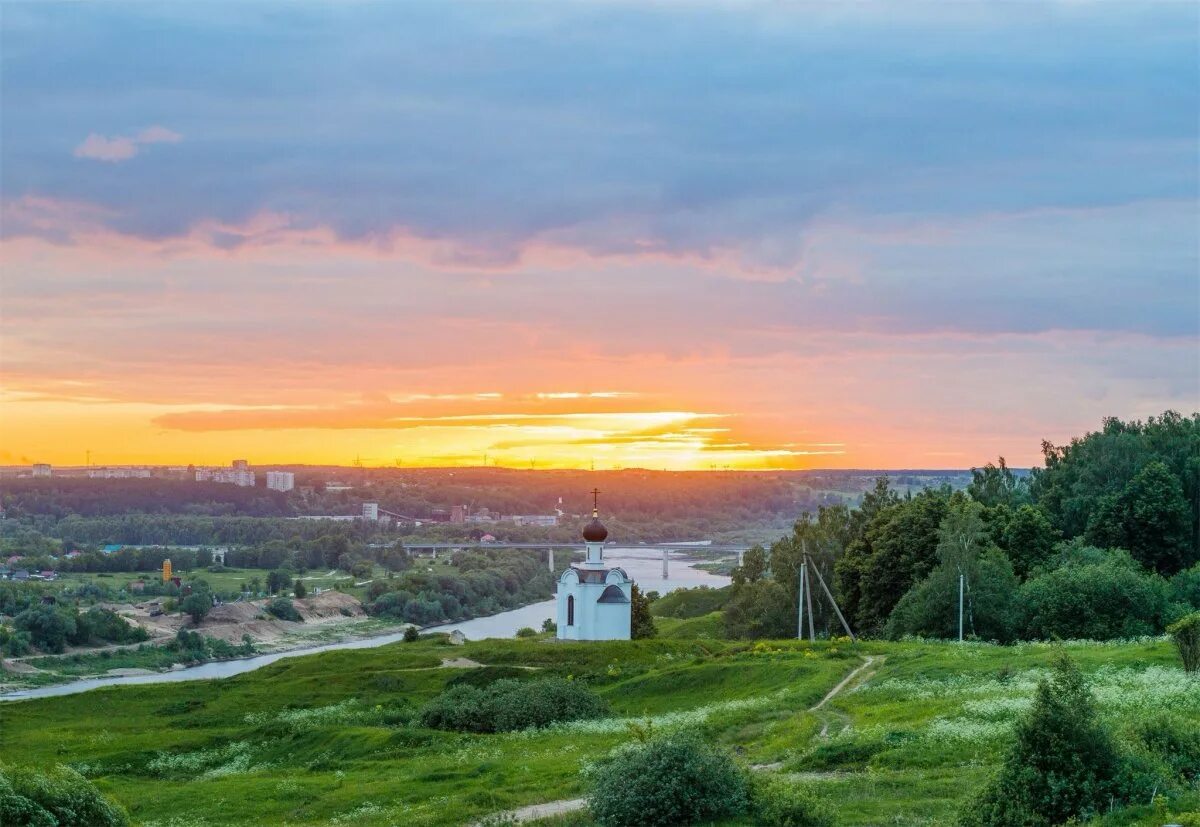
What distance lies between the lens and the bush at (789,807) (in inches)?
674

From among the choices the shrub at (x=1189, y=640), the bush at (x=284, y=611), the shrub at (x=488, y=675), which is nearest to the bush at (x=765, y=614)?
the shrub at (x=488, y=675)

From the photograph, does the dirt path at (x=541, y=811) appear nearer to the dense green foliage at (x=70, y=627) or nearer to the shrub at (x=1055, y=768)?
the shrub at (x=1055, y=768)

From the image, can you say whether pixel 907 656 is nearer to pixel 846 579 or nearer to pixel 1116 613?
pixel 1116 613

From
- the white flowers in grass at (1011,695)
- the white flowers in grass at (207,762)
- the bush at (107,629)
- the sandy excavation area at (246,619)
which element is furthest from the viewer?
the sandy excavation area at (246,619)

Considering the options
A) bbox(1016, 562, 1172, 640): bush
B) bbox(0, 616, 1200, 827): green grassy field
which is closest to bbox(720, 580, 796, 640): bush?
bbox(0, 616, 1200, 827): green grassy field

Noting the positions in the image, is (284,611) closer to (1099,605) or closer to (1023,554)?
(1023,554)

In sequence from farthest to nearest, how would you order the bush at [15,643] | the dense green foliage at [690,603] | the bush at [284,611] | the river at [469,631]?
the bush at [284,611] → the dense green foliage at [690,603] → the bush at [15,643] → the river at [469,631]

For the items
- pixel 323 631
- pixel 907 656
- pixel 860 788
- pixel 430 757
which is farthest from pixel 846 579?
pixel 323 631

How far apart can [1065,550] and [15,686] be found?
209 feet

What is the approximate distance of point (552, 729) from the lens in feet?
106

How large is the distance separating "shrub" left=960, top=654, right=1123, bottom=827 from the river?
40.9 metres

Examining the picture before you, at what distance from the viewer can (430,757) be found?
29266mm

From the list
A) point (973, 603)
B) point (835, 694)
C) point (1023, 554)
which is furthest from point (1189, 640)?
point (1023, 554)

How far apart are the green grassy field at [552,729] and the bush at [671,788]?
1.16m
